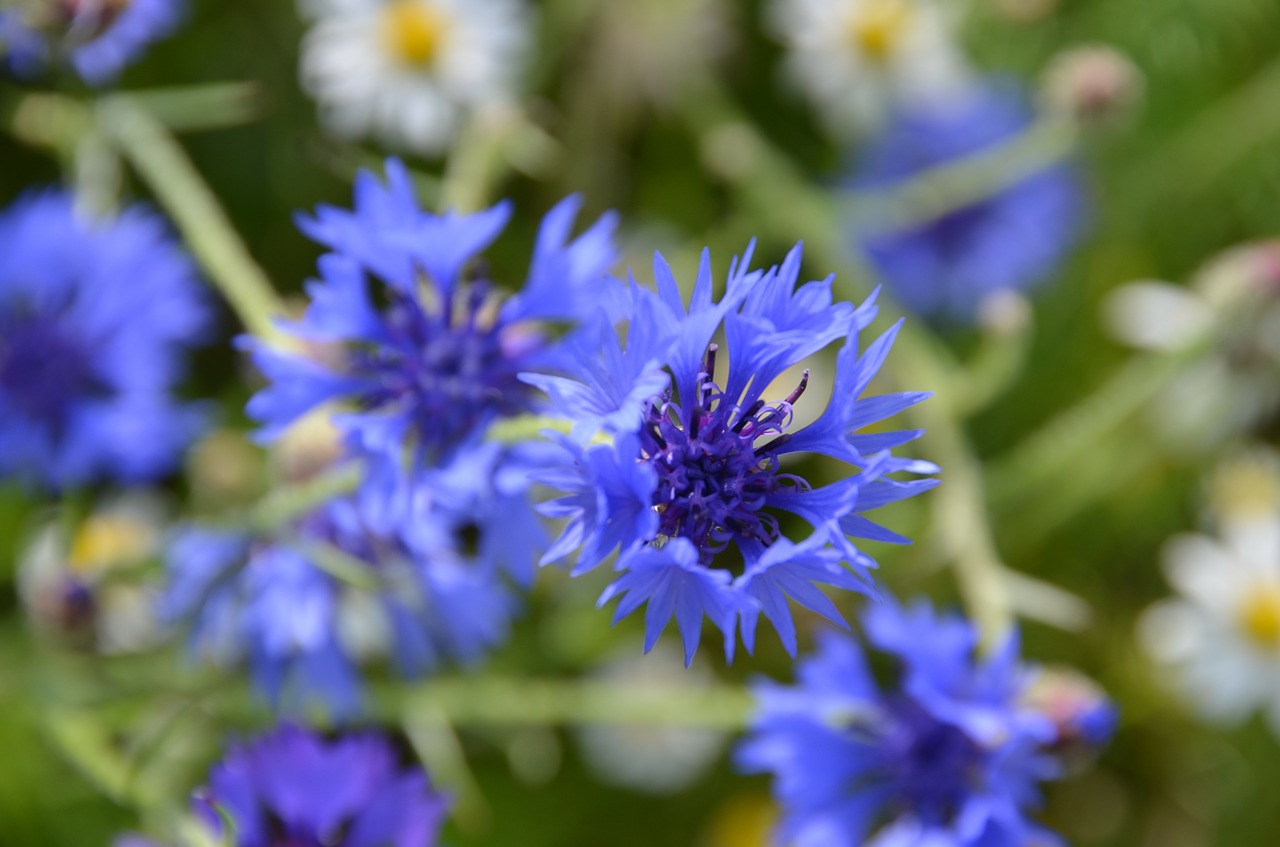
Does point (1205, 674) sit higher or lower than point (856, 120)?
lower

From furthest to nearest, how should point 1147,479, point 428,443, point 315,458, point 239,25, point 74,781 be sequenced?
point 239,25
point 1147,479
point 74,781
point 315,458
point 428,443

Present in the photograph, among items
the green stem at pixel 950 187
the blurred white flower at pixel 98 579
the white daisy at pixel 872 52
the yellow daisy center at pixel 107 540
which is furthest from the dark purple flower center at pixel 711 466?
the white daisy at pixel 872 52

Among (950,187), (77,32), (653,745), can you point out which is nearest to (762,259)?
(950,187)

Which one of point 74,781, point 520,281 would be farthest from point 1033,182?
point 74,781

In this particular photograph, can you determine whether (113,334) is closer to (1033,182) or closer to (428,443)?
(428,443)

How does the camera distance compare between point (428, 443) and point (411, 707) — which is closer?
point (428, 443)

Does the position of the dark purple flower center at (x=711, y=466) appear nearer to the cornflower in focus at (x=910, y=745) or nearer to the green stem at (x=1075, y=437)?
the cornflower in focus at (x=910, y=745)

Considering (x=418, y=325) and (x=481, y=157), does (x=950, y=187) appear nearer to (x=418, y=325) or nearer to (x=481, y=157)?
(x=481, y=157)

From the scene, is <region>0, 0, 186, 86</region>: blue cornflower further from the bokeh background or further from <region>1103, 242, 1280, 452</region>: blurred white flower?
<region>1103, 242, 1280, 452</region>: blurred white flower
